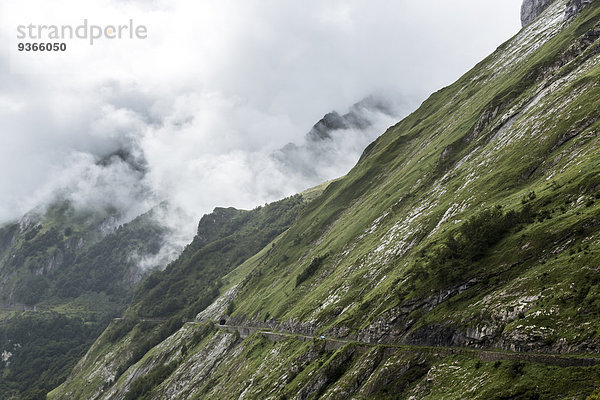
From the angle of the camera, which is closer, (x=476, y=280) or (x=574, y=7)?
(x=476, y=280)

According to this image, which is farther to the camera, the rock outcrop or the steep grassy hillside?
the rock outcrop

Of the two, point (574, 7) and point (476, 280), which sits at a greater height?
point (574, 7)

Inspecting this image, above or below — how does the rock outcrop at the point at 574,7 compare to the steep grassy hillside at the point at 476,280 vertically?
above

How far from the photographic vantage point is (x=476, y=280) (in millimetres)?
70625

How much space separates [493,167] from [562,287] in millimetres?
69563

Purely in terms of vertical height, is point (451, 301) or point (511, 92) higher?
point (511, 92)

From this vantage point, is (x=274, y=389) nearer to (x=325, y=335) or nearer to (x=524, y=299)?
(x=325, y=335)

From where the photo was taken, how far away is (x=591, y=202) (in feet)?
212

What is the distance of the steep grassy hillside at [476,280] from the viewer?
169ft

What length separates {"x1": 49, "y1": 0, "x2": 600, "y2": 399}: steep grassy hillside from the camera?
51500 mm

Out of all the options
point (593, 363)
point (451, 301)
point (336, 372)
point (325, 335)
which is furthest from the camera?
point (325, 335)

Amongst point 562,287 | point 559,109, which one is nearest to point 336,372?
point 562,287

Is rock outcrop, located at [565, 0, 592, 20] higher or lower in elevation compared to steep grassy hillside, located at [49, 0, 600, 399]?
higher

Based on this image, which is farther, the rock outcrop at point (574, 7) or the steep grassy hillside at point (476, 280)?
the rock outcrop at point (574, 7)
